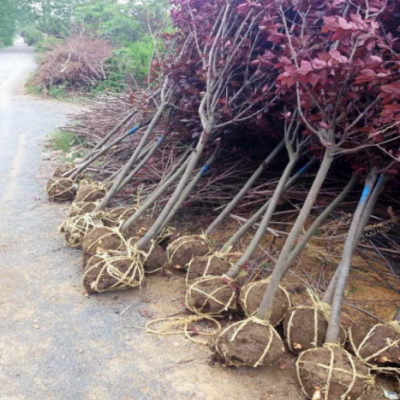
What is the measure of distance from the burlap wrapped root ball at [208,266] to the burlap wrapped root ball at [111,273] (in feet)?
1.32

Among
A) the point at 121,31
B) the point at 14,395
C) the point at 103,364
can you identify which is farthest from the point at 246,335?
the point at 121,31

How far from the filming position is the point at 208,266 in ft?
11.2

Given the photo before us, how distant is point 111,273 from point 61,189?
7.92 ft

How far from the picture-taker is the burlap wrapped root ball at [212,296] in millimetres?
3119

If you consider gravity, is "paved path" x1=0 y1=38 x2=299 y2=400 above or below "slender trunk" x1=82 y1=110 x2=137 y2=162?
below

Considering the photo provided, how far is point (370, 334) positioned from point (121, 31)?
22173mm

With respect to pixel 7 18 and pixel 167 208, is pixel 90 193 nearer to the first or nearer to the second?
pixel 167 208

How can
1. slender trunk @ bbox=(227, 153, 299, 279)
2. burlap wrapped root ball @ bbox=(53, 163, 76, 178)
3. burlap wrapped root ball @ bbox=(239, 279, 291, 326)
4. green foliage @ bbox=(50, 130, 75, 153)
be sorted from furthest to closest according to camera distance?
green foliage @ bbox=(50, 130, 75, 153), burlap wrapped root ball @ bbox=(53, 163, 76, 178), slender trunk @ bbox=(227, 153, 299, 279), burlap wrapped root ball @ bbox=(239, 279, 291, 326)

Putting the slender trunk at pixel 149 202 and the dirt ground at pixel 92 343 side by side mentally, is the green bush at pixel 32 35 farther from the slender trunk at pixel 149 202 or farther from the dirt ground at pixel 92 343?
the dirt ground at pixel 92 343

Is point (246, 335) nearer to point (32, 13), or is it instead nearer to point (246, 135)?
point (246, 135)

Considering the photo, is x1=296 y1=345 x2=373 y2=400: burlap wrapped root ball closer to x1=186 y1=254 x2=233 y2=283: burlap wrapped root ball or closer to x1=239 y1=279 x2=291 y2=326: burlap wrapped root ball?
x1=239 y1=279 x2=291 y2=326: burlap wrapped root ball

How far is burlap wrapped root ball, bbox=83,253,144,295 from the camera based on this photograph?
3379 mm

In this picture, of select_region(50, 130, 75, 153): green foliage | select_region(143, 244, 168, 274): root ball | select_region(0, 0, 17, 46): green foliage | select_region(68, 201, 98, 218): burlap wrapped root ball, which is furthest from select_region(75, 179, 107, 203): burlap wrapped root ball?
select_region(0, 0, 17, 46): green foliage

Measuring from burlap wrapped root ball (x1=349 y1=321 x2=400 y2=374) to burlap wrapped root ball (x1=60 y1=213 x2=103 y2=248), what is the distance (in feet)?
8.06
